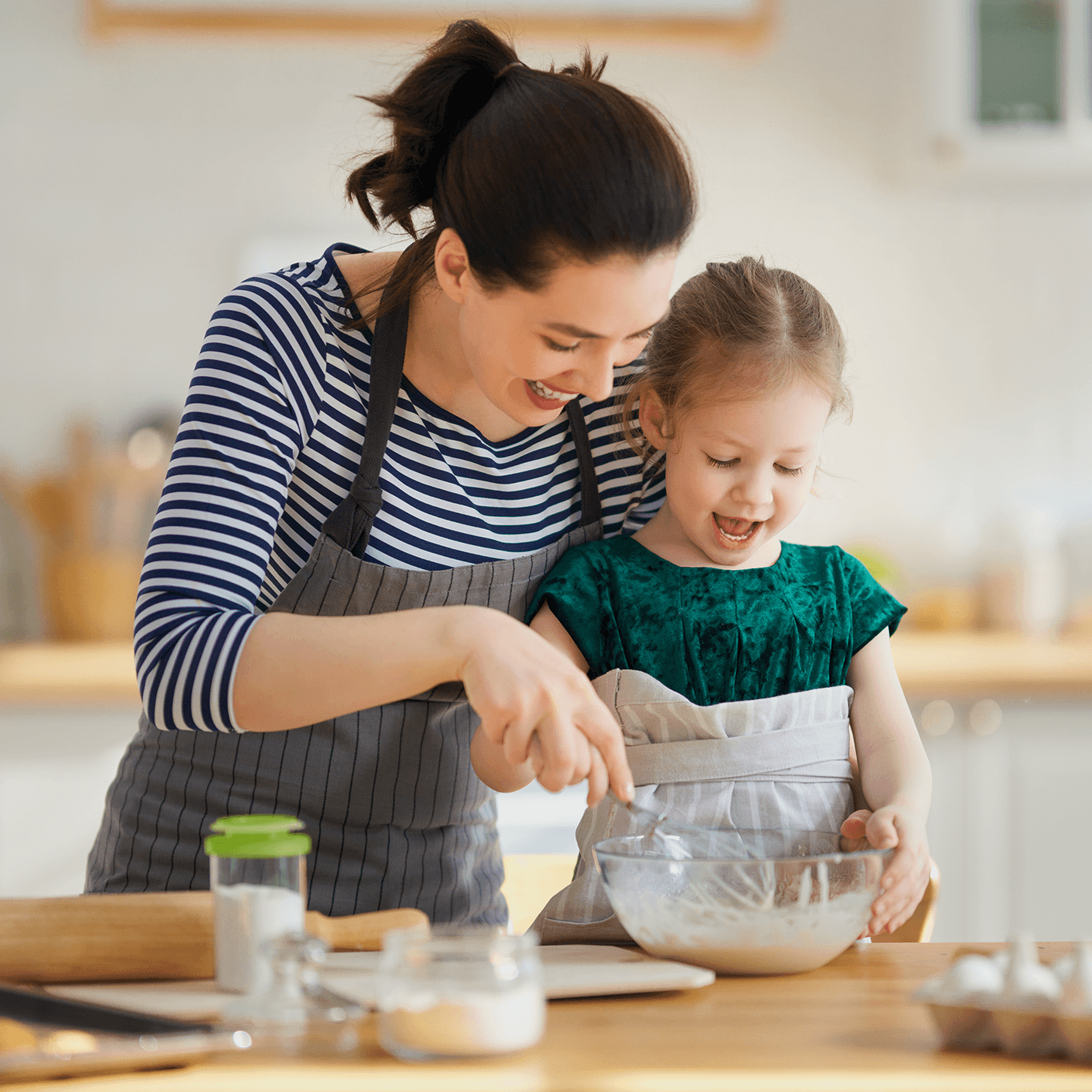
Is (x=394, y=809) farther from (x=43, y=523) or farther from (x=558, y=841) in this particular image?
(x=43, y=523)

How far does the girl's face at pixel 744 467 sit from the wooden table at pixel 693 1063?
1.50 feet

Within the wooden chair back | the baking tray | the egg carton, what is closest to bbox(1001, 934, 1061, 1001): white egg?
the egg carton

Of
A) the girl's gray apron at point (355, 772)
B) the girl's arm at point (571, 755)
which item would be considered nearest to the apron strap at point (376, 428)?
the girl's gray apron at point (355, 772)

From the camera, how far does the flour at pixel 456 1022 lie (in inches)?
26.7

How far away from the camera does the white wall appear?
2.88 metres

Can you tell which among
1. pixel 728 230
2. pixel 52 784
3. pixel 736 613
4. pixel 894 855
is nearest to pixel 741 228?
pixel 728 230

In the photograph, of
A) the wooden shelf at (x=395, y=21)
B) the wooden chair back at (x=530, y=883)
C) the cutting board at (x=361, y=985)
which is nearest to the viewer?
the cutting board at (x=361, y=985)

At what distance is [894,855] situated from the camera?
0.95 metres

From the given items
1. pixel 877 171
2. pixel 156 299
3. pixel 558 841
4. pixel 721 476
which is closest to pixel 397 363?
pixel 721 476

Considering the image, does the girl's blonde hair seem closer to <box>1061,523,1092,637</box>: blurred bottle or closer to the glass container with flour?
the glass container with flour

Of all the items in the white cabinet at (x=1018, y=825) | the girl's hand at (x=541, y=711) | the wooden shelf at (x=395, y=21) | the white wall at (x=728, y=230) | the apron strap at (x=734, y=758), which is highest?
the wooden shelf at (x=395, y=21)

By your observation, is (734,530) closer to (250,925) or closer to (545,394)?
(545,394)

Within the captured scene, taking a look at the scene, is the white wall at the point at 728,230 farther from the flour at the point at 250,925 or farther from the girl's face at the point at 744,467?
the flour at the point at 250,925

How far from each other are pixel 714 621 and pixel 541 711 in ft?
1.16
